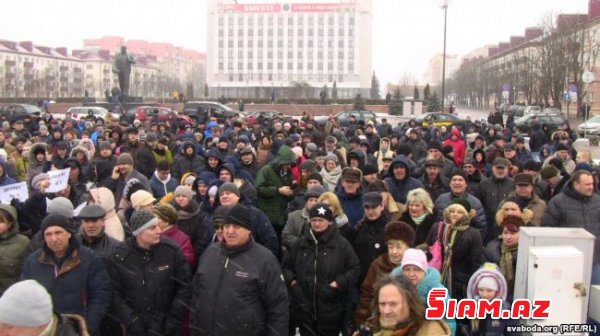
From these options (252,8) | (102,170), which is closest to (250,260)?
(102,170)

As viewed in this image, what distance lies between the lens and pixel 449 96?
119812 millimetres

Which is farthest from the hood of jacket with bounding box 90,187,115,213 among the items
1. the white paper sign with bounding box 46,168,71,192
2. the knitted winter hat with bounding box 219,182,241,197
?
the white paper sign with bounding box 46,168,71,192

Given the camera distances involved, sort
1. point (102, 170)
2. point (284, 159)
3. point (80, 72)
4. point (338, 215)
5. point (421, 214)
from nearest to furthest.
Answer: point (338, 215), point (421, 214), point (284, 159), point (102, 170), point (80, 72)

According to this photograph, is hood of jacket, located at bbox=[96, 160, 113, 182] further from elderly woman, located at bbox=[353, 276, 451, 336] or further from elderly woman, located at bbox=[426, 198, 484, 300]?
elderly woman, located at bbox=[353, 276, 451, 336]

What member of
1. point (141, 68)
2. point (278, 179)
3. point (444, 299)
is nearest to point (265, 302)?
point (444, 299)

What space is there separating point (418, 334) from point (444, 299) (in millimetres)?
519

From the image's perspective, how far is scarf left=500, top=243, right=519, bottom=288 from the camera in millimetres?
4848

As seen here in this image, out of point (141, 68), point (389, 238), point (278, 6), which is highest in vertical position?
point (278, 6)

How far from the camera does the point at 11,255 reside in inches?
193

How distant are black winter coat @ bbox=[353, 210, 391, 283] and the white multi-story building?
354 feet

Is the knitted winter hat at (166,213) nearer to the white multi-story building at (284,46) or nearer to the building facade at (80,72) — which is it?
the building facade at (80,72)

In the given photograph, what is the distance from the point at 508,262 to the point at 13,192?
5407mm

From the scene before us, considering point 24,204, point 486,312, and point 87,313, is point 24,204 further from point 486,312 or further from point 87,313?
point 486,312

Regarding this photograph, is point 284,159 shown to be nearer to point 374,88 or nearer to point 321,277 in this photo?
point 321,277
